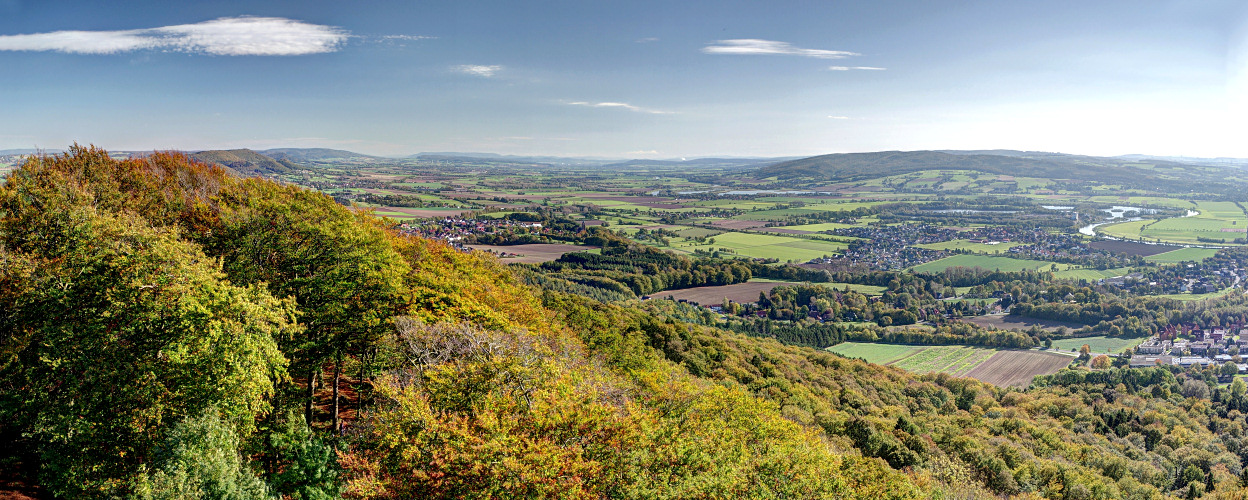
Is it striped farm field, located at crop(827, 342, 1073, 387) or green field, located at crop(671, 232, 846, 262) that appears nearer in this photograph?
striped farm field, located at crop(827, 342, 1073, 387)

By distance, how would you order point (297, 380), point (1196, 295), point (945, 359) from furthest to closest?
point (1196, 295), point (945, 359), point (297, 380)

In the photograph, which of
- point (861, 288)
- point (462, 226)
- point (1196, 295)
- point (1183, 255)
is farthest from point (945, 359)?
point (1183, 255)

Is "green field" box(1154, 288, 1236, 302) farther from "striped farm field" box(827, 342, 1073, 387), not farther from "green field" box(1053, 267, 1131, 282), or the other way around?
"striped farm field" box(827, 342, 1073, 387)

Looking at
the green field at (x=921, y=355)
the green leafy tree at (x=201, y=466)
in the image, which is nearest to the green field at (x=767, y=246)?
the green field at (x=921, y=355)

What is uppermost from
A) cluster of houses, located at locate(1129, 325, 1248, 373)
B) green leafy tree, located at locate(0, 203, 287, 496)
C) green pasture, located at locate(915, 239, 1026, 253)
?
green leafy tree, located at locate(0, 203, 287, 496)

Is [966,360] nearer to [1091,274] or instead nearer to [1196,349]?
[1196,349]

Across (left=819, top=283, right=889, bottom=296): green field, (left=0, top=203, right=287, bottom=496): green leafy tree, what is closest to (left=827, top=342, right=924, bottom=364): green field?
(left=819, top=283, right=889, bottom=296): green field
